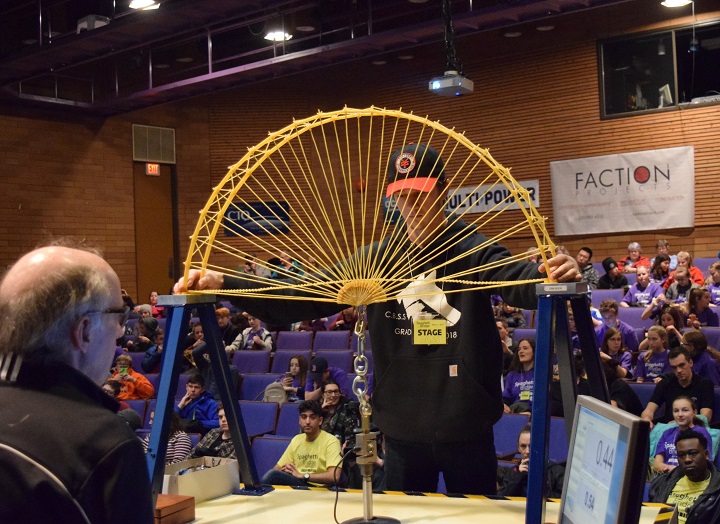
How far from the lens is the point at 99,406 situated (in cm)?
122

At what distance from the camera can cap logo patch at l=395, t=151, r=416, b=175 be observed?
232 centimetres

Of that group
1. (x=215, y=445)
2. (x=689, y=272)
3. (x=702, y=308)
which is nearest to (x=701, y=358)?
(x=702, y=308)

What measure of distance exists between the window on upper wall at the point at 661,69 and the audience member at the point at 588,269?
7.71ft

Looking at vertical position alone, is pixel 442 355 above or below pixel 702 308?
above

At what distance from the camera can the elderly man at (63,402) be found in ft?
3.62

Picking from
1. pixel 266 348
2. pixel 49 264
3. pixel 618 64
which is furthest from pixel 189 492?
pixel 618 64

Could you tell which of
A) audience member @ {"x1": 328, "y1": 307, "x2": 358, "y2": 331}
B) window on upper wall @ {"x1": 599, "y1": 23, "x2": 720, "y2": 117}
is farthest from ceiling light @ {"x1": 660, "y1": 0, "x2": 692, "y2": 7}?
audience member @ {"x1": 328, "y1": 307, "x2": 358, "y2": 331}

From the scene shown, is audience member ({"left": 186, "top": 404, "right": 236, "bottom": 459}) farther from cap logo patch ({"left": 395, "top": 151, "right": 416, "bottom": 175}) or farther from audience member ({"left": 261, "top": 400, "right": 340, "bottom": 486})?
cap logo patch ({"left": 395, "top": 151, "right": 416, "bottom": 175})

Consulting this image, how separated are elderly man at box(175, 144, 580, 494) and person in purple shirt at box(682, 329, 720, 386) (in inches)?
183

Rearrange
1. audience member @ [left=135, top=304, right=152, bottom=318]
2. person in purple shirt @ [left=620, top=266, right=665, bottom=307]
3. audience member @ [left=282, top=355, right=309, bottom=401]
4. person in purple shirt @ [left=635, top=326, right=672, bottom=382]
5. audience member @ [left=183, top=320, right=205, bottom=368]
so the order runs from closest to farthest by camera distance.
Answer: person in purple shirt @ [left=635, top=326, right=672, bottom=382], audience member @ [left=282, top=355, right=309, bottom=401], audience member @ [left=183, top=320, right=205, bottom=368], person in purple shirt @ [left=620, top=266, right=665, bottom=307], audience member @ [left=135, top=304, right=152, bottom=318]

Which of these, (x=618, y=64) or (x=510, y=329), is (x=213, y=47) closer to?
(x=618, y=64)

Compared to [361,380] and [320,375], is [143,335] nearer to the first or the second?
[320,375]

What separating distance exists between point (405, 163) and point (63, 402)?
137 centimetres

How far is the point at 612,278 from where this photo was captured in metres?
10.5
